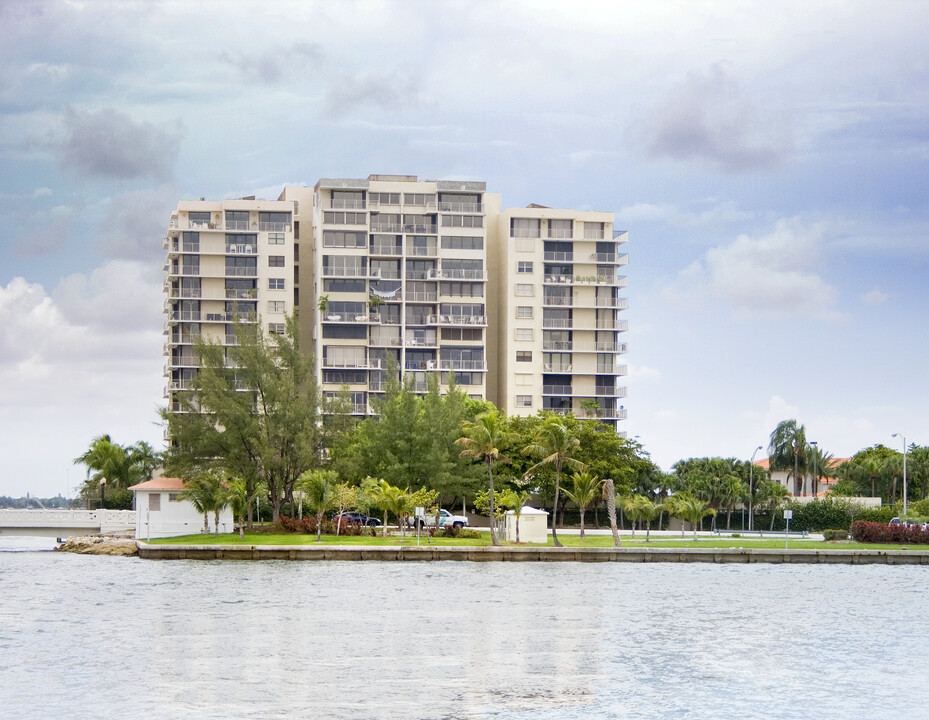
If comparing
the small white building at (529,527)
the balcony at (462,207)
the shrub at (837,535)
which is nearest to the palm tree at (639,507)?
the small white building at (529,527)

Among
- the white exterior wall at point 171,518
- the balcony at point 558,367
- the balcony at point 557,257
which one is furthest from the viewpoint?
the balcony at point 557,257

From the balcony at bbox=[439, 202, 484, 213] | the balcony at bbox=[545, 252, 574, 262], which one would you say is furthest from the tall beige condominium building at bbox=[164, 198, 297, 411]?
the balcony at bbox=[545, 252, 574, 262]

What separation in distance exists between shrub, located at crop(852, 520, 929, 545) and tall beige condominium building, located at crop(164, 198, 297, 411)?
262 ft

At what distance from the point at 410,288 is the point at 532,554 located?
7641 centimetres

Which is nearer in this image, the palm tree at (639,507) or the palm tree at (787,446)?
the palm tree at (639,507)

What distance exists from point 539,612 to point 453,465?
5093 centimetres

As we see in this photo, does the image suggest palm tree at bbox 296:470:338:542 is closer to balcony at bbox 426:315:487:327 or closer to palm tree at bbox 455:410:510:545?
palm tree at bbox 455:410:510:545

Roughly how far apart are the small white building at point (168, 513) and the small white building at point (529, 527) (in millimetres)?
21736

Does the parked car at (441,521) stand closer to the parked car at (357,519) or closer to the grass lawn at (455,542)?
the grass lawn at (455,542)

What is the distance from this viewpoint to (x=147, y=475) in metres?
135

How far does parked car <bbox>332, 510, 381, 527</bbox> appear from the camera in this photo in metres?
98.1

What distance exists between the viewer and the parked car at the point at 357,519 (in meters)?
98.1

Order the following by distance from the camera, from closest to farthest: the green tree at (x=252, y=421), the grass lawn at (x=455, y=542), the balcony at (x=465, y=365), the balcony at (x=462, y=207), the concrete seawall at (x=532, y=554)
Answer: the concrete seawall at (x=532, y=554) → the grass lawn at (x=455, y=542) → the green tree at (x=252, y=421) → the balcony at (x=465, y=365) → the balcony at (x=462, y=207)

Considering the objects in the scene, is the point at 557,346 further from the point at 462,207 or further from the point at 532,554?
the point at 532,554
